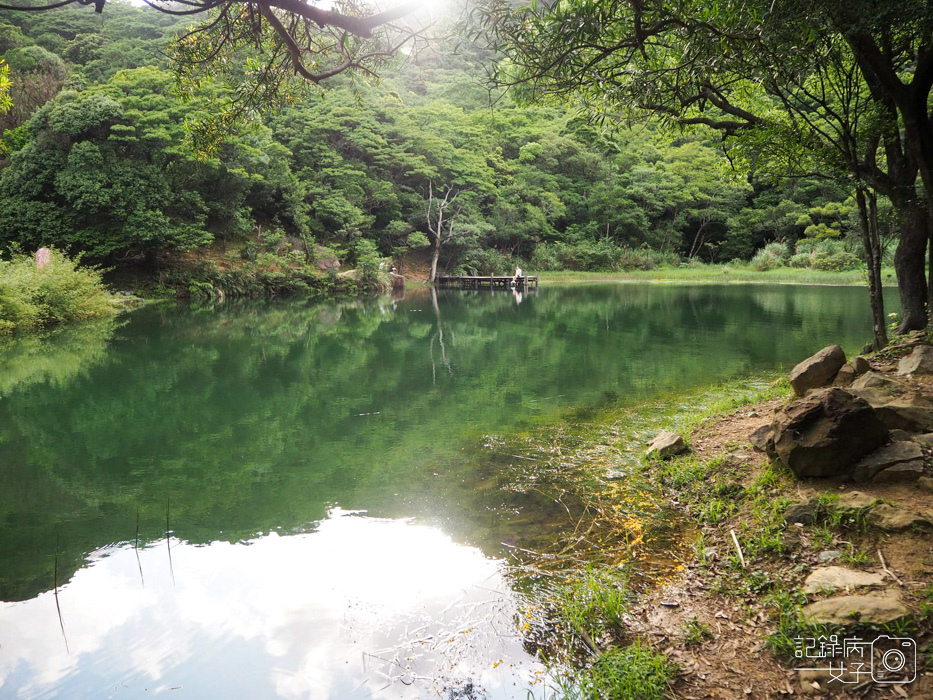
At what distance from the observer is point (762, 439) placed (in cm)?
426

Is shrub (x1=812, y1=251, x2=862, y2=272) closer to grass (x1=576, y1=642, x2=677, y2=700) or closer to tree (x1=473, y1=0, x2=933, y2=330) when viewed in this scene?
tree (x1=473, y1=0, x2=933, y2=330)

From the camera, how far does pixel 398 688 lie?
2545 mm

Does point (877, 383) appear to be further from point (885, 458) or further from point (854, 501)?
point (854, 501)

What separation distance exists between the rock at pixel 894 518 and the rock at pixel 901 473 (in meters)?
0.35

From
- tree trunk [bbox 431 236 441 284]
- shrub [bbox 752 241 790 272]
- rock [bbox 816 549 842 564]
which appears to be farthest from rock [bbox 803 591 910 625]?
shrub [bbox 752 241 790 272]

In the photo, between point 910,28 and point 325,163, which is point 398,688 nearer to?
point 910,28

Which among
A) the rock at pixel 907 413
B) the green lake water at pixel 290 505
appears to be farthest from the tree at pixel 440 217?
the rock at pixel 907 413

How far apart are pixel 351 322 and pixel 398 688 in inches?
581

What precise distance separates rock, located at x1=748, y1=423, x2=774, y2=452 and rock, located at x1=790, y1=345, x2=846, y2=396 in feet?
3.45

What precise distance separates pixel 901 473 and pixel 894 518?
1.69ft

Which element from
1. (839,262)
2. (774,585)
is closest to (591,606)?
(774,585)

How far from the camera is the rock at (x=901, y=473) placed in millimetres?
3268

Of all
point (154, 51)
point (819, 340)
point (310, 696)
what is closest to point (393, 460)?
point (310, 696)

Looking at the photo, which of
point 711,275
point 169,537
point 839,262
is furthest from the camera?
point 711,275
